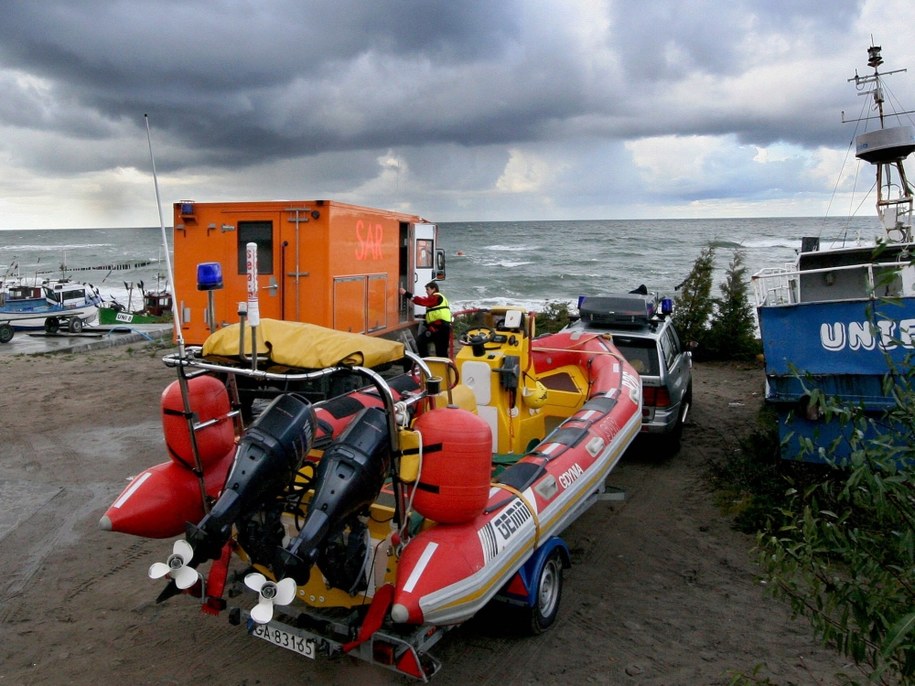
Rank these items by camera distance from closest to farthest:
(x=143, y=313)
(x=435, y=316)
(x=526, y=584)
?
(x=526, y=584) < (x=435, y=316) < (x=143, y=313)

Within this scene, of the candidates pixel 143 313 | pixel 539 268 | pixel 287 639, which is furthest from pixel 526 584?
pixel 539 268

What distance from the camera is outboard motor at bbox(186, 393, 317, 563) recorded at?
3.17m

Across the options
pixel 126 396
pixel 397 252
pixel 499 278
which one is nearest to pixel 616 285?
pixel 499 278

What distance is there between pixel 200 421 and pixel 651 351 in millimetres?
5540

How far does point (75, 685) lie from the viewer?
3.99 metres

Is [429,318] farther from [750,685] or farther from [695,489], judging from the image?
[750,685]

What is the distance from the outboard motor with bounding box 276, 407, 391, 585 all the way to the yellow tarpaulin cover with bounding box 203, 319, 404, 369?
826 mm

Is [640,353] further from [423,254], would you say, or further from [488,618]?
[423,254]

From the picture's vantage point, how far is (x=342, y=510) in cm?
320

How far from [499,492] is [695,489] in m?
3.76

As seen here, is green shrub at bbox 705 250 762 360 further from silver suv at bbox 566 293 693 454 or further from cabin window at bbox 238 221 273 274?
cabin window at bbox 238 221 273 274

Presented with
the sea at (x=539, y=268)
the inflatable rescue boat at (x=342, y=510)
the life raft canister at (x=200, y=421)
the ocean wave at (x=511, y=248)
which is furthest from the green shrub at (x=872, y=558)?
→ the ocean wave at (x=511, y=248)

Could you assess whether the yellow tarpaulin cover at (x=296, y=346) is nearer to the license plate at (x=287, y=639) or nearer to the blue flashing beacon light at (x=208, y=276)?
the blue flashing beacon light at (x=208, y=276)

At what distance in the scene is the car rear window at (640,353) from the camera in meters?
7.96
